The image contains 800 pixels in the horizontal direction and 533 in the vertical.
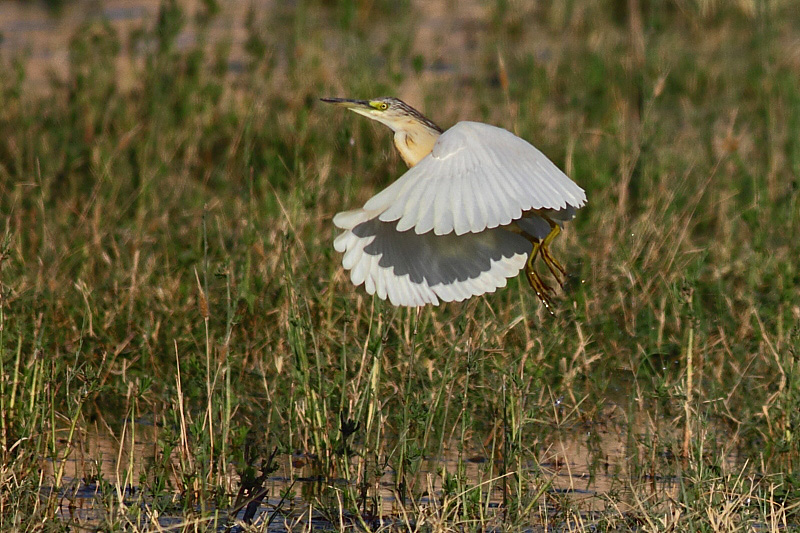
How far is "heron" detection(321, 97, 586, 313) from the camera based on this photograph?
3.43 meters

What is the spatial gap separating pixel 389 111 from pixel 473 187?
30.1 inches

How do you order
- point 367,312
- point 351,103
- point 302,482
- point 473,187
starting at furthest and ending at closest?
point 367,312, point 351,103, point 302,482, point 473,187

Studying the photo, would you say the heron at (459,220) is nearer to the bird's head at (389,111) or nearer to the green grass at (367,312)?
the green grass at (367,312)

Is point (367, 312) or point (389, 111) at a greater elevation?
point (389, 111)

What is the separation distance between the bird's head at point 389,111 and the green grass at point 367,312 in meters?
0.10

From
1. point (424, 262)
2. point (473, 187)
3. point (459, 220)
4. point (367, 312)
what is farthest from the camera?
point (367, 312)

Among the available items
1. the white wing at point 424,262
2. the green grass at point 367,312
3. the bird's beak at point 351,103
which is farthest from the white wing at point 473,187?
the bird's beak at point 351,103

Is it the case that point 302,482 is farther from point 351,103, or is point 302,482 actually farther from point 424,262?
point 351,103

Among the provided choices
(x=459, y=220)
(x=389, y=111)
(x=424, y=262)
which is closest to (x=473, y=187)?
(x=459, y=220)

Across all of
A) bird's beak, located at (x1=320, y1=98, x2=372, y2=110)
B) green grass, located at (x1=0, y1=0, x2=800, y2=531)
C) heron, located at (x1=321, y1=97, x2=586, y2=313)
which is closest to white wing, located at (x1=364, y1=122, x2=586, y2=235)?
heron, located at (x1=321, y1=97, x2=586, y2=313)

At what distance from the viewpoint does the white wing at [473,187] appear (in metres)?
3.39

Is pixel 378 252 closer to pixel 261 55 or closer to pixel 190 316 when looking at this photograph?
pixel 190 316

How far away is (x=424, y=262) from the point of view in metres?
3.79

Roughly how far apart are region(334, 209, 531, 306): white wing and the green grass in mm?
100
